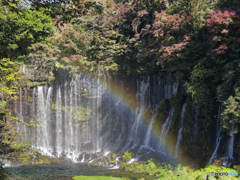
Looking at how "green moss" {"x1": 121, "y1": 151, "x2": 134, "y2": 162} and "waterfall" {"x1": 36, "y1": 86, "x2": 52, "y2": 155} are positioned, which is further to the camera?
"waterfall" {"x1": 36, "y1": 86, "x2": 52, "y2": 155}

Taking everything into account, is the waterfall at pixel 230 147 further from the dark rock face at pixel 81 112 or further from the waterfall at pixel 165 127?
the dark rock face at pixel 81 112

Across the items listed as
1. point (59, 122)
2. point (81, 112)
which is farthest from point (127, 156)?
point (59, 122)

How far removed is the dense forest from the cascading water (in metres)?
1.43

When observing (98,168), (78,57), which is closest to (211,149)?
(98,168)

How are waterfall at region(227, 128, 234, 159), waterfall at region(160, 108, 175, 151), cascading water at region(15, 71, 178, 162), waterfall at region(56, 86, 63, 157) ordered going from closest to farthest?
waterfall at region(227, 128, 234, 159)
waterfall at region(160, 108, 175, 151)
cascading water at region(15, 71, 178, 162)
waterfall at region(56, 86, 63, 157)

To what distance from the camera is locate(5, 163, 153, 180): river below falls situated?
15.3m

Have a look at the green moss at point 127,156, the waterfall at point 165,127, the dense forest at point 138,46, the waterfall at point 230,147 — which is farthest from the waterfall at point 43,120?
the waterfall at point 230,147

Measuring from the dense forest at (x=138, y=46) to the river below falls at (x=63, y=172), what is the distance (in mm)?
4248

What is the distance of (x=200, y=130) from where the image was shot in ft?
44.9

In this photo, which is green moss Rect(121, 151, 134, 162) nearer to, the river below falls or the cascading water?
the river below falls

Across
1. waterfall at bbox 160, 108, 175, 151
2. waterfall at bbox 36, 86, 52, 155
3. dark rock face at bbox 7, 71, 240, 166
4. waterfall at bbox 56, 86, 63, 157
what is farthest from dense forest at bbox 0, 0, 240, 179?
waterfall at bbox 160, 108, 175, 151

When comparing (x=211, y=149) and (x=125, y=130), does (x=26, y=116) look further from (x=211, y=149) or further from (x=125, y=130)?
(x=211, y=149)

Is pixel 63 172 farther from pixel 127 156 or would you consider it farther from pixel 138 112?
pixel 138 112

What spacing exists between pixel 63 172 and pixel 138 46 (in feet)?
39.4
